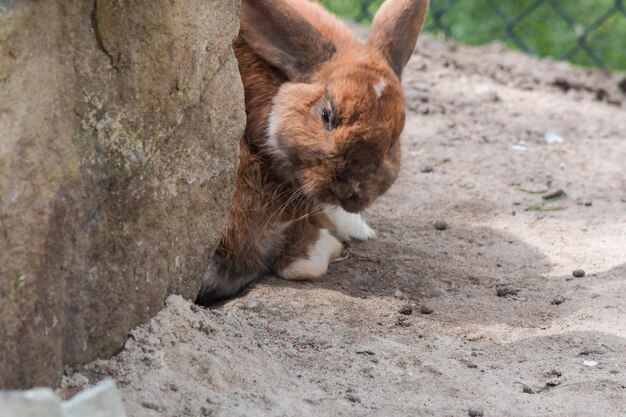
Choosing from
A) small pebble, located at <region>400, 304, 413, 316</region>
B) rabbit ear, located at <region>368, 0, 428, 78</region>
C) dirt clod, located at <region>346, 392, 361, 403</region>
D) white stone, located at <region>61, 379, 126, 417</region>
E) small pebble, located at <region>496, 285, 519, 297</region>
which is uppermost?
rabbit ear, located at <region>368, 0, 428, 78</region>

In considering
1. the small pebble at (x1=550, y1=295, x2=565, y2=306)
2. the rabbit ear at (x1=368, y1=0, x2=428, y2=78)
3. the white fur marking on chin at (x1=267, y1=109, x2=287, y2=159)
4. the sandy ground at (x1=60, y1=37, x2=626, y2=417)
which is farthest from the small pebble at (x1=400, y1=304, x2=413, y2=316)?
the rabbit ear at (x1=368, y1=0, x2=428, y2=78)

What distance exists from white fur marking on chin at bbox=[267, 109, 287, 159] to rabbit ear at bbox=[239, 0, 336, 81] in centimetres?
22

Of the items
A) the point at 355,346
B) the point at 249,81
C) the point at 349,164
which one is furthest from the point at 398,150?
the point at 355,346

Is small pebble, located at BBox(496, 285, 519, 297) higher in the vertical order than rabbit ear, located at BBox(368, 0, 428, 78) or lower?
lower

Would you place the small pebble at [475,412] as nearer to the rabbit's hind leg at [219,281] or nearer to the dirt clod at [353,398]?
the dirt clod at [353,398]

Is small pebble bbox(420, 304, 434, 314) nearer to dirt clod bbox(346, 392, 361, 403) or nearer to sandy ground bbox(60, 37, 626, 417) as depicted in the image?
sandy ground bbox(60, 37, 626, 417)

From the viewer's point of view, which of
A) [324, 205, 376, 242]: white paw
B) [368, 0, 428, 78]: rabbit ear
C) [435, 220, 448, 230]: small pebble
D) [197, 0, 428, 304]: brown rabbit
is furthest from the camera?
[435, 220, 448, 230]: small pebble

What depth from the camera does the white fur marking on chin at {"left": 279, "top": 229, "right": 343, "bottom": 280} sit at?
4426mm

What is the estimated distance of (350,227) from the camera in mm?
4922

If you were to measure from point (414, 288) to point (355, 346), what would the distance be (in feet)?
2.86

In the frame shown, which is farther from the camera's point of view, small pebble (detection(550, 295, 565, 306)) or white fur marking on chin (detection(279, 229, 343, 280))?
white fur marking on chin (detection(279, 229, 343, 280))

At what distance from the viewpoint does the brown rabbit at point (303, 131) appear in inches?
159

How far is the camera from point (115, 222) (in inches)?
118

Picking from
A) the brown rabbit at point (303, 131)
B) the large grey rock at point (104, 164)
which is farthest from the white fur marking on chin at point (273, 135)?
the large grey rock at point (104, 164)
